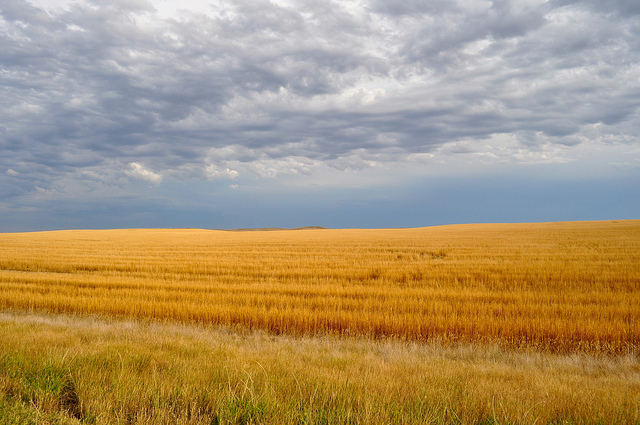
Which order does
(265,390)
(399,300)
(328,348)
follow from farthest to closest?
1. (399,300)
2. (328,348)
3. (265,390)

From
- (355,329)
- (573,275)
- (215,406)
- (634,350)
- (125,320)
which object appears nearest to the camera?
(215,406)

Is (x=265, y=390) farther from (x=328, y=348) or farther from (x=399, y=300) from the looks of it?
(x=399, y=300)

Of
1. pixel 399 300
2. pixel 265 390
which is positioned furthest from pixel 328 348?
pixel 399 300

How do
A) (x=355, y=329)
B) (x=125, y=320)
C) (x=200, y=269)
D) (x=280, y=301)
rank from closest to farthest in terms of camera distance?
1. (x=355, y=329)
2. (x=125, y=320)
3. (x=280, y=301)
4. (x=200, y=269)

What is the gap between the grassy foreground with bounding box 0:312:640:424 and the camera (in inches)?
122

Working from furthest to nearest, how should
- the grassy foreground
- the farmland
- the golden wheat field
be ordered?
the golden wheat field, the farmland, the grassy foreground

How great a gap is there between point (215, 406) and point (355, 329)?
592cm

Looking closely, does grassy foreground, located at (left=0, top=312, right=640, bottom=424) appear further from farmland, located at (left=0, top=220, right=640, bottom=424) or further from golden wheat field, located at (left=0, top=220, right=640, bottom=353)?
golden wheat field, located at (left=0, top=220, right=640, bottom=353)

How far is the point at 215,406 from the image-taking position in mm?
3240

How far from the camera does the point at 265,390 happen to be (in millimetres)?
3348

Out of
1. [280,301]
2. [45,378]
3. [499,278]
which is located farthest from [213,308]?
[499,278]

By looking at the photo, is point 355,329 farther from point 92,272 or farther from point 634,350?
point 92,272

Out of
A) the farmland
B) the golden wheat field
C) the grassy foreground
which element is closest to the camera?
the grassy foreground

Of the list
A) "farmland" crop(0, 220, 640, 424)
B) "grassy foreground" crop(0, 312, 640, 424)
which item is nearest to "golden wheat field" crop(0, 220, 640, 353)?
"farmland" crop(0, 220, 640, 424)
